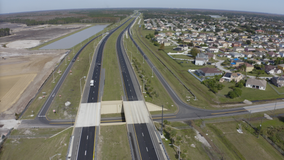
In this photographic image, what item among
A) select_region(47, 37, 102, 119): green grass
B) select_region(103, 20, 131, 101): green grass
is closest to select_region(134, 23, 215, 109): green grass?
select_region(103, 20, 131, 101): green grass

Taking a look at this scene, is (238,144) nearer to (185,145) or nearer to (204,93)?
(185,145)

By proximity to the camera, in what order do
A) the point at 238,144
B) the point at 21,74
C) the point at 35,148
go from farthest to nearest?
the point at 21,74 < the point at 238,144 < the point at 35,148

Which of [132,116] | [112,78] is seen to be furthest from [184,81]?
[132,116]

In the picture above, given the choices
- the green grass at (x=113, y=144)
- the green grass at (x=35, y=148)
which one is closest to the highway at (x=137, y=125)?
the green grass at (x=113, y=144)

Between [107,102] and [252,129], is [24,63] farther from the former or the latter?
[252,129]

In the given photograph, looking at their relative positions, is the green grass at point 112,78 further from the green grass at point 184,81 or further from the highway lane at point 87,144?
the green grass at point 184,81

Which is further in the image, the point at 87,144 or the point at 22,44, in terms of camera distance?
the point at 22,44
